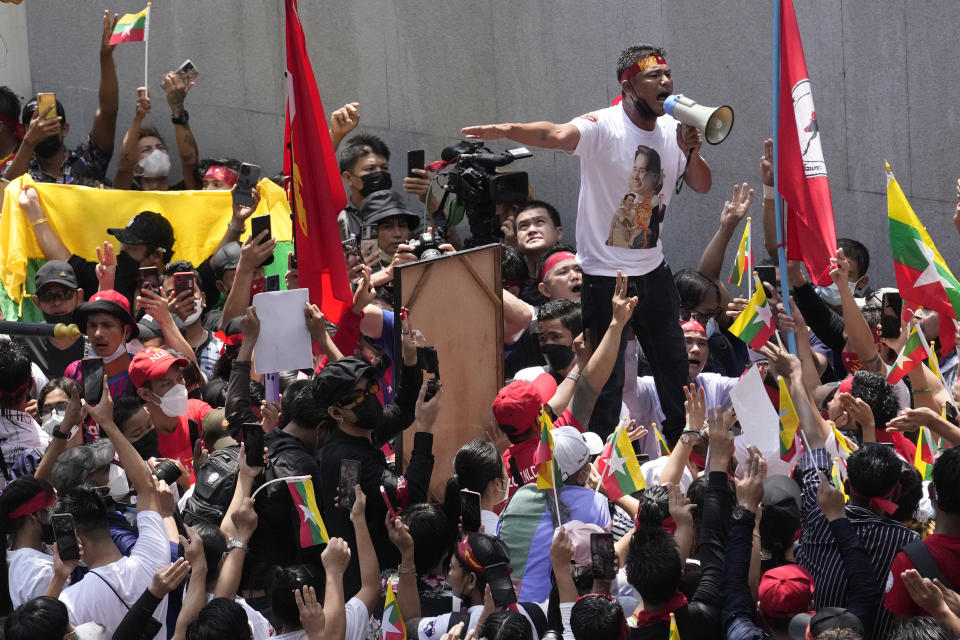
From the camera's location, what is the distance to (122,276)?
8.32 m

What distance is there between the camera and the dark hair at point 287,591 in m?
4.82

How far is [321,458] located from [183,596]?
0.74 meters

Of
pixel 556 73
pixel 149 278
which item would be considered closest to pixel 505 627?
pixel 149 278

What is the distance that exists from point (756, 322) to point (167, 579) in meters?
2.65

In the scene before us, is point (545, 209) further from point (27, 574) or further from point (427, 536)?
point (27, 574)

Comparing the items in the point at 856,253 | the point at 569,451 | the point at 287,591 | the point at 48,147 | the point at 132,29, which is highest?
the point at 132,29

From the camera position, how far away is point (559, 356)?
22.7 ft

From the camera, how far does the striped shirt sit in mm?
4582

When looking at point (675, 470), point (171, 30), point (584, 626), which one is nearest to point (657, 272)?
point (675, 470)

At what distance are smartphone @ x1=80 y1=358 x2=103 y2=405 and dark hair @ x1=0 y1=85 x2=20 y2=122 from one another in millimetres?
4383

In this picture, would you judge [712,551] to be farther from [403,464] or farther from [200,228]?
[200,228]

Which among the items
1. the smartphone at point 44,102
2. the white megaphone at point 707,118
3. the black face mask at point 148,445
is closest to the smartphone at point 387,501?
the black face mask at point 148,445

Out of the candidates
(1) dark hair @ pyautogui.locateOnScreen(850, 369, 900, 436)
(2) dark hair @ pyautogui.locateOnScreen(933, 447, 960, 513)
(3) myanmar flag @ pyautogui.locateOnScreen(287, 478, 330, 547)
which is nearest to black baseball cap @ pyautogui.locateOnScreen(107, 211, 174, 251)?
(3) myanmar flag @ pyautogui.locateOnScreen(287, 478, 330, 547)

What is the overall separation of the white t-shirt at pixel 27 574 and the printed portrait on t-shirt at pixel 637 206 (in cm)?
309
